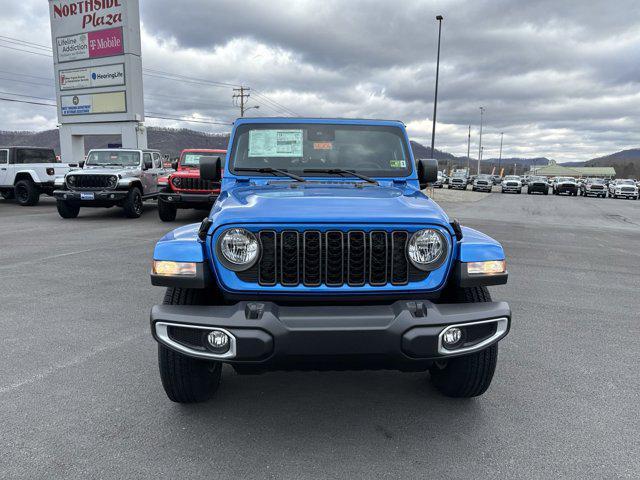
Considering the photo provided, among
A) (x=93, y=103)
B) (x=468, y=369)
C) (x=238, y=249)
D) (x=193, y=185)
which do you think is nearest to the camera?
(x=238, y=249)

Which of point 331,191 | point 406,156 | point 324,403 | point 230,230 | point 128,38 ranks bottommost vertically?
point 324,403

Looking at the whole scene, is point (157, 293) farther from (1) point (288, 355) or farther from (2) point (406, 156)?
(1) point (288, 355)

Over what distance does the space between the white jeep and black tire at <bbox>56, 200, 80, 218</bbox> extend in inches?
151

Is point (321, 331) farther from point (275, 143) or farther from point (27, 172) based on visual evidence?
point (27, 172)

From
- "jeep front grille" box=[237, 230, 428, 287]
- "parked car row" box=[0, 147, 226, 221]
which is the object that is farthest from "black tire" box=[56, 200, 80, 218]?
"jeep front grille" box=[237, 230, 428, 287]

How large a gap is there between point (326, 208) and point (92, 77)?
24.5 meters

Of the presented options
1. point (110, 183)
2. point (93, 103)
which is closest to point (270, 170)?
point (110, 183)

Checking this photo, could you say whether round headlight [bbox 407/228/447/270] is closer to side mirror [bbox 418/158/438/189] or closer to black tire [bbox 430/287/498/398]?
black tire [bbox 430/287/498/398]

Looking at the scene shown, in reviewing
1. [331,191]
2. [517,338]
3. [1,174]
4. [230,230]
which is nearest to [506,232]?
[517,338]

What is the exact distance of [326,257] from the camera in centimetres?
254

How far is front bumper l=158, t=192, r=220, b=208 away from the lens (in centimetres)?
1194

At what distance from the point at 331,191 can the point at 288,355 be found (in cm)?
122

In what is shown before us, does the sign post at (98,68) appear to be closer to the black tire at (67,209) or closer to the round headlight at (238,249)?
the black tire at (67,209)

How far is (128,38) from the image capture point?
2220 cm
